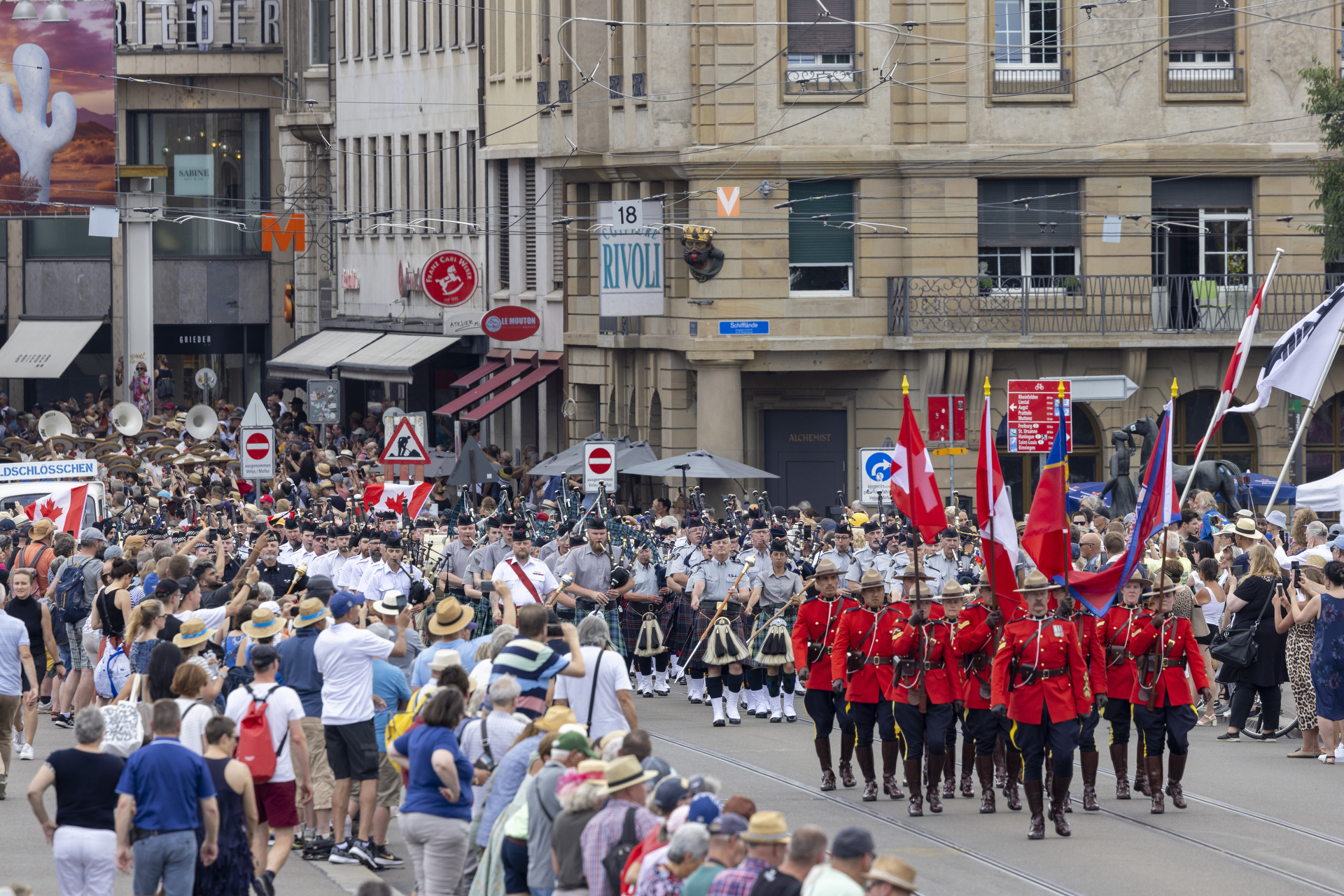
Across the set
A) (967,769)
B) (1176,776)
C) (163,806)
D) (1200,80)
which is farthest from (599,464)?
(163,806)

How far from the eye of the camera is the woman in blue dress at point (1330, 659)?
55.8 ft

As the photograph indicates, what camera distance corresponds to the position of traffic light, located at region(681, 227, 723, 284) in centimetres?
3394

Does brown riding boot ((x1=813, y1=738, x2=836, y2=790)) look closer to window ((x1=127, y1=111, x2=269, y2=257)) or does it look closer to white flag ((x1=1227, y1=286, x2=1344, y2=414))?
white flag ((x1=1227, y1=286, x2=1344, y2=414))

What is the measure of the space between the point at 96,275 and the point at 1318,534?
45.2 meters

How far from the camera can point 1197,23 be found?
34938mm

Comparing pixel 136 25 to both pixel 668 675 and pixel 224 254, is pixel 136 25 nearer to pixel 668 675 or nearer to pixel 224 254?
pixel 224 254

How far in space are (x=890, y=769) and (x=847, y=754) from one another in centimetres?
45

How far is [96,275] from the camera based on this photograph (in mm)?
59406

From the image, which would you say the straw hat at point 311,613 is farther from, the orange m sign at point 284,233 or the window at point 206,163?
the window at point 206,163

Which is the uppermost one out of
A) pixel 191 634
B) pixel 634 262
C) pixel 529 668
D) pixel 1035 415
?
pixel 634 262

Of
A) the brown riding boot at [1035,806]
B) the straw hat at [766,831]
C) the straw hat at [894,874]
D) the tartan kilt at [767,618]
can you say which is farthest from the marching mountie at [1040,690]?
the straw hat at [894,874]

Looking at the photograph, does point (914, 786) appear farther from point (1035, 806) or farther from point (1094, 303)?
point (1094, 303)

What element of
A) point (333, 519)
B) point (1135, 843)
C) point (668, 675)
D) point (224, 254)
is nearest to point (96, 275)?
point (224, 254)

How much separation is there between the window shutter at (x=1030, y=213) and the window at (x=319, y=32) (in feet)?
85.3
